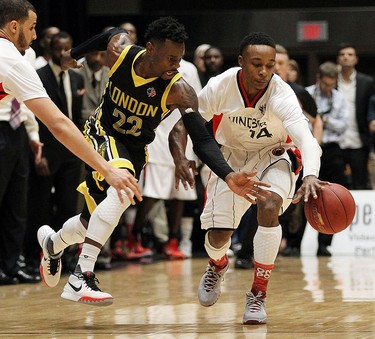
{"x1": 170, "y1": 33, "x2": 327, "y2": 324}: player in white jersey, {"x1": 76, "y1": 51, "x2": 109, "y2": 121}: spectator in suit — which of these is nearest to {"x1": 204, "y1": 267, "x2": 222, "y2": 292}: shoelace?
{"x1": 170, "y1": 33, "x2": 327, "y2": 324}: player in white jersey

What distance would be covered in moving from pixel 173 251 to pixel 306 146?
5.27 meters

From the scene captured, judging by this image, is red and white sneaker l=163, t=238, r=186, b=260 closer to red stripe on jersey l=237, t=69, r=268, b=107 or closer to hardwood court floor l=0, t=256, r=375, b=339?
hardwood court floor l=0, t=256, r=375, b=339

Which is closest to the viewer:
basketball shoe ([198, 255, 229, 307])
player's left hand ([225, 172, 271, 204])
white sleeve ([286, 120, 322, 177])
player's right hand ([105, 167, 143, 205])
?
player's right hand ([105, 167, 143, 205])

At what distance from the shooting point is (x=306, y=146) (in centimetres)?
543

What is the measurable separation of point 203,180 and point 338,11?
13.3ft

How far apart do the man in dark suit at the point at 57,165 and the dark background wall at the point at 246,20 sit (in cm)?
447

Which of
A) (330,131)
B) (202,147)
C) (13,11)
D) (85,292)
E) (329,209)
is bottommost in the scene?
(85,292)

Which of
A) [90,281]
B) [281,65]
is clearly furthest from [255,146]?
[281,65]

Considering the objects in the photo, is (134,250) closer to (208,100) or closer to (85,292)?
(208,100)

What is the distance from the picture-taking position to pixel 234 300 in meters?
6.65

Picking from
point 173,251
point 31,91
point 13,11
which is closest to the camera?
point 31,91

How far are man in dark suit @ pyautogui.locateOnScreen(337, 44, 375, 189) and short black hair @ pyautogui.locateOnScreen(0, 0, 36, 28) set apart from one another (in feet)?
20.6

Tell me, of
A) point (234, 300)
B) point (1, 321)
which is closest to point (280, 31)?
point (234, 300)

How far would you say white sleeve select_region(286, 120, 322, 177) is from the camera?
17.5 feet
